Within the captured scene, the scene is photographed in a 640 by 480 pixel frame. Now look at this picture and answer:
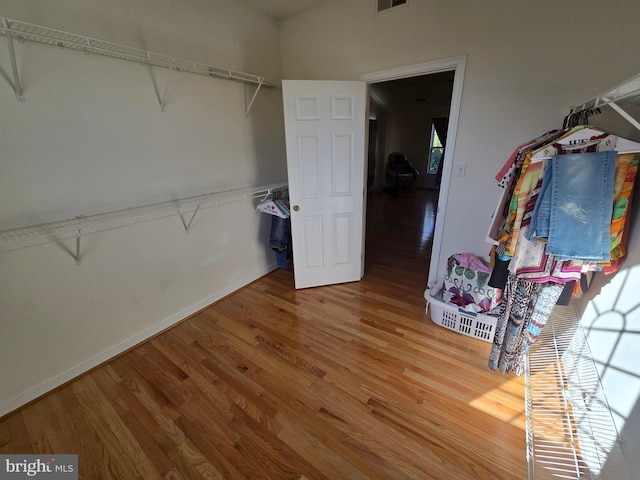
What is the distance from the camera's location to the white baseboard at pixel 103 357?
1488 mm

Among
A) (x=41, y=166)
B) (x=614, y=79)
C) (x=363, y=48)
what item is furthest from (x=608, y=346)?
(x=41, y=166)

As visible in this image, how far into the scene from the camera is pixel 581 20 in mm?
1513

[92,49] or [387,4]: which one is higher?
[387,4]

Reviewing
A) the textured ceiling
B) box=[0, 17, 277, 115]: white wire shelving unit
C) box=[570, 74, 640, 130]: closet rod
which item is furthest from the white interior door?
box=[570, 74, 640, 130]: closet rod

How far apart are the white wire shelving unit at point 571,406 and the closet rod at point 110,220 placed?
2.36 metres

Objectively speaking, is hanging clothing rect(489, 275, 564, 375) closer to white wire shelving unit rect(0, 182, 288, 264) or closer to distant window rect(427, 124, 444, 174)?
white wire shelving unit rect(0, 182, 288, 264)

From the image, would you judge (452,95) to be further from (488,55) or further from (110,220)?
(110,220)

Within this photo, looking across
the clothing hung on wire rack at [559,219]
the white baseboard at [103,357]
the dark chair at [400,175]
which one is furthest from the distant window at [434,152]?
the white baseboard at [103,357]

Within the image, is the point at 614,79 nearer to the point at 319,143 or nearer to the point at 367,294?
the point at 319,143

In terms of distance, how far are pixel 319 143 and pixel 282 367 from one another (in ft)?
6.07

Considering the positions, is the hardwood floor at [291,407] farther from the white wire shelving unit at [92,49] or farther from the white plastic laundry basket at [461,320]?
the white wire shelving unit at [92,49]

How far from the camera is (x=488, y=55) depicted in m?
1.81

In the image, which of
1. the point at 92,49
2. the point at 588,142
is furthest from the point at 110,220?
the point at 588,142

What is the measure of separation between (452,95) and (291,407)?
7.93 ft
